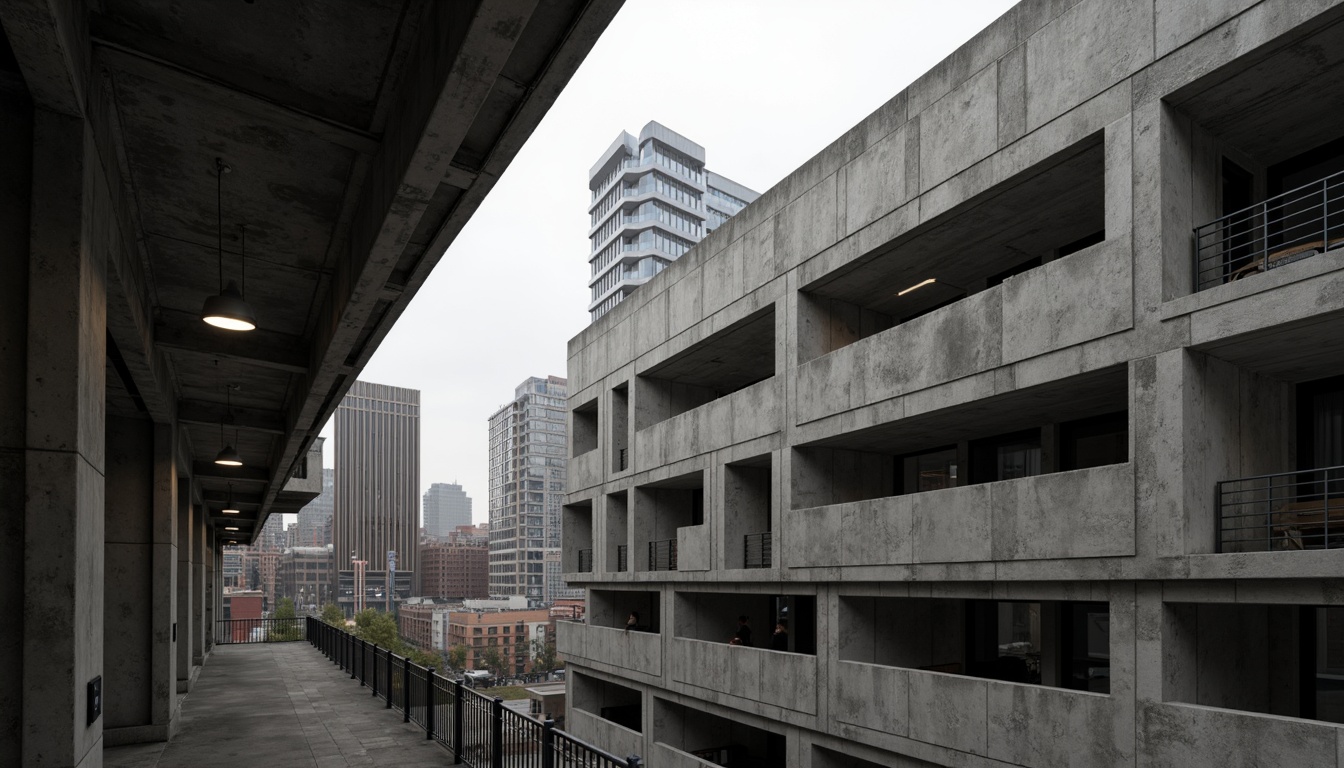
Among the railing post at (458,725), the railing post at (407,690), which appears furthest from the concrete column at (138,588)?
the railing post at (458,725)

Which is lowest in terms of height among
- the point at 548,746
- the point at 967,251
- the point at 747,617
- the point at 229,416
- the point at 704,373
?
the point at 747,617

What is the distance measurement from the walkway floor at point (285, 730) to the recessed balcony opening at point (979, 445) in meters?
9.85

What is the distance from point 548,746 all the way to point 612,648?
1868 cm

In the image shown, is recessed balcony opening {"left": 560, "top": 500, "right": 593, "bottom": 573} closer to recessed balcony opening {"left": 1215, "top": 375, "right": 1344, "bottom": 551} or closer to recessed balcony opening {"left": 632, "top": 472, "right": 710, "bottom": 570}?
recessed balcony opening {"left": 632, "top": 472, "right": 710, "bottom": 570}

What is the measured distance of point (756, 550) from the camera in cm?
2217

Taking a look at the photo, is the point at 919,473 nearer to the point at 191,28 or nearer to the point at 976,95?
the point at 976,95

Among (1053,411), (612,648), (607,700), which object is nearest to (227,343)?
(1053,411)

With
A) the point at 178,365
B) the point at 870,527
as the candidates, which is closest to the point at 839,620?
the point at 870,527

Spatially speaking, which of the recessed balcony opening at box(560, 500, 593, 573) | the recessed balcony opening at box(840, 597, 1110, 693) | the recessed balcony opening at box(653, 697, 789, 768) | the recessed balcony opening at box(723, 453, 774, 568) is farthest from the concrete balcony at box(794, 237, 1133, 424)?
the recessed balcony opening at box(560, 500, 593, 573)

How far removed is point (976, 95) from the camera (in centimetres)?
1511

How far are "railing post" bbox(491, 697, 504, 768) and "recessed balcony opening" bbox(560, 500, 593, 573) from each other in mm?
22078

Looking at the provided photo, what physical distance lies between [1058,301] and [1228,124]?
3.37 metres

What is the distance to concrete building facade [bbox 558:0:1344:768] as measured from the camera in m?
11.5

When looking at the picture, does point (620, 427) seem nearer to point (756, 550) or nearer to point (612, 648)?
point (612, 648)
